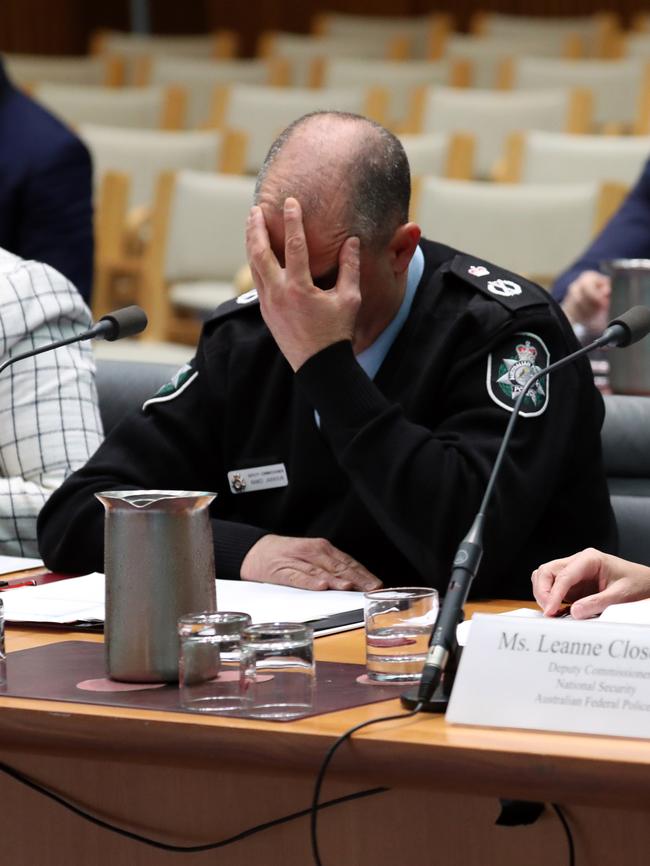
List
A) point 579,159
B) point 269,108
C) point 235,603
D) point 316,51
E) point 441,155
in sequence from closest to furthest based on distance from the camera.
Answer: point 235,603 < point 579,159 < point 441,155 < point 269,108 < point 316,51

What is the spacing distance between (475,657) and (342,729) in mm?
111

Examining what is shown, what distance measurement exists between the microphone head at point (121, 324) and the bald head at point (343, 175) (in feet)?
0.62

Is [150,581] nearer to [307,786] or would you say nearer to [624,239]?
[307,786]

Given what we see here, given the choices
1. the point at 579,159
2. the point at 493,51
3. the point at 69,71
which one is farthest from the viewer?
the point at 69,71

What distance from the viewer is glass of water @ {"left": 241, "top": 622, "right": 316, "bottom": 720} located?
1.27m

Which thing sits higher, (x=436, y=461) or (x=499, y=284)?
(x=499, y=284)

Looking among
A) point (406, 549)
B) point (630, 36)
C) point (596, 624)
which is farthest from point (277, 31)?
point (596, 624)

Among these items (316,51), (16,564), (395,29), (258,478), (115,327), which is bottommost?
(16,564)

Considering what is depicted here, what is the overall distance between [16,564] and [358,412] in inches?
21.3

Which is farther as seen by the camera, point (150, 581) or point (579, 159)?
point (579, 159)

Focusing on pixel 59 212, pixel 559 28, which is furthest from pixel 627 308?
pixel 559 28

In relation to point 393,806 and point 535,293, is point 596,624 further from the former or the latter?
point 535,293

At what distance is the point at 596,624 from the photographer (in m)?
1.21

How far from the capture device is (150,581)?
4.50 feet
